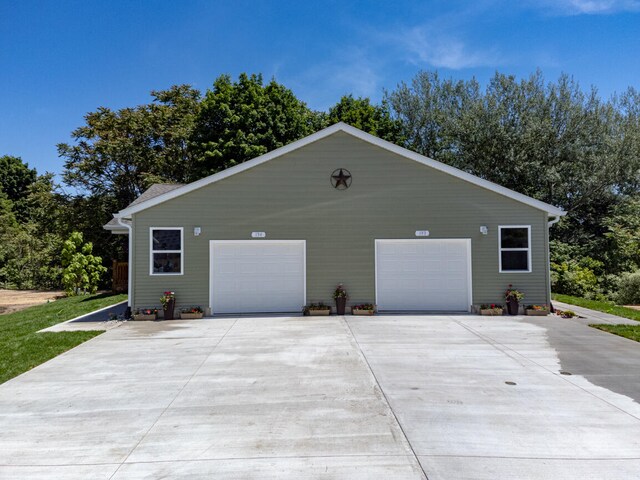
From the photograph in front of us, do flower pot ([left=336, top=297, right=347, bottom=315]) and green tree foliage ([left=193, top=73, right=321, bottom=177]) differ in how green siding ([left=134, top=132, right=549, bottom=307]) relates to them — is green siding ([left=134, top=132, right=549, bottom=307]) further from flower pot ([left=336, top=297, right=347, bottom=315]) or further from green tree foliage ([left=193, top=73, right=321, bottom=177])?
green tree foliage ([left=193, top=73, right=321, bottom=177])

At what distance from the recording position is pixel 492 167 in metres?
24.9

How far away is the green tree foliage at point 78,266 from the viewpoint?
20.4 m

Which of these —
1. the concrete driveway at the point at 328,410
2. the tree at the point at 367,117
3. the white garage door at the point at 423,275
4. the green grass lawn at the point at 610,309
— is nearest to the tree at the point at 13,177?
the tree at the point at 367,117

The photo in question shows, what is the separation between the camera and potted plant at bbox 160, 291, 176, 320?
38.4ft

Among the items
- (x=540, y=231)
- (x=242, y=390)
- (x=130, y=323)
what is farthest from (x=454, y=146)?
(x=242, y=390)

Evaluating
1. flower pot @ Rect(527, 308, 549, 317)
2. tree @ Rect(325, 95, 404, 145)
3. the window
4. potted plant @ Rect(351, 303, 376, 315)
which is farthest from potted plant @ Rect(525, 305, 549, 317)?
tree @ Rect(325, 95, 404, 145)

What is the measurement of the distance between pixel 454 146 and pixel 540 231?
16.0 m

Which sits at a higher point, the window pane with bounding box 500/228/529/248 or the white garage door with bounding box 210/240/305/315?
the window pane with bounding box 500/228/529/248

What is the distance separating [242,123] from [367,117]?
26.9 feet

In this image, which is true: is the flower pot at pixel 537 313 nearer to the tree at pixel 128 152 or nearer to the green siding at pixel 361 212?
the green siding at pixel 361 212

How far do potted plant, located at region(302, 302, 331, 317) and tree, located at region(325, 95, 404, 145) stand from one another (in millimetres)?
17243

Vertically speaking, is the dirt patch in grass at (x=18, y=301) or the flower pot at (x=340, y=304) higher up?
the flower pot at (x=340, y=304)

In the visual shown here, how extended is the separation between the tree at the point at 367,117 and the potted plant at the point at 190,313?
18.3 metres

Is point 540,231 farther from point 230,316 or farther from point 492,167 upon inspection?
point 492,167
